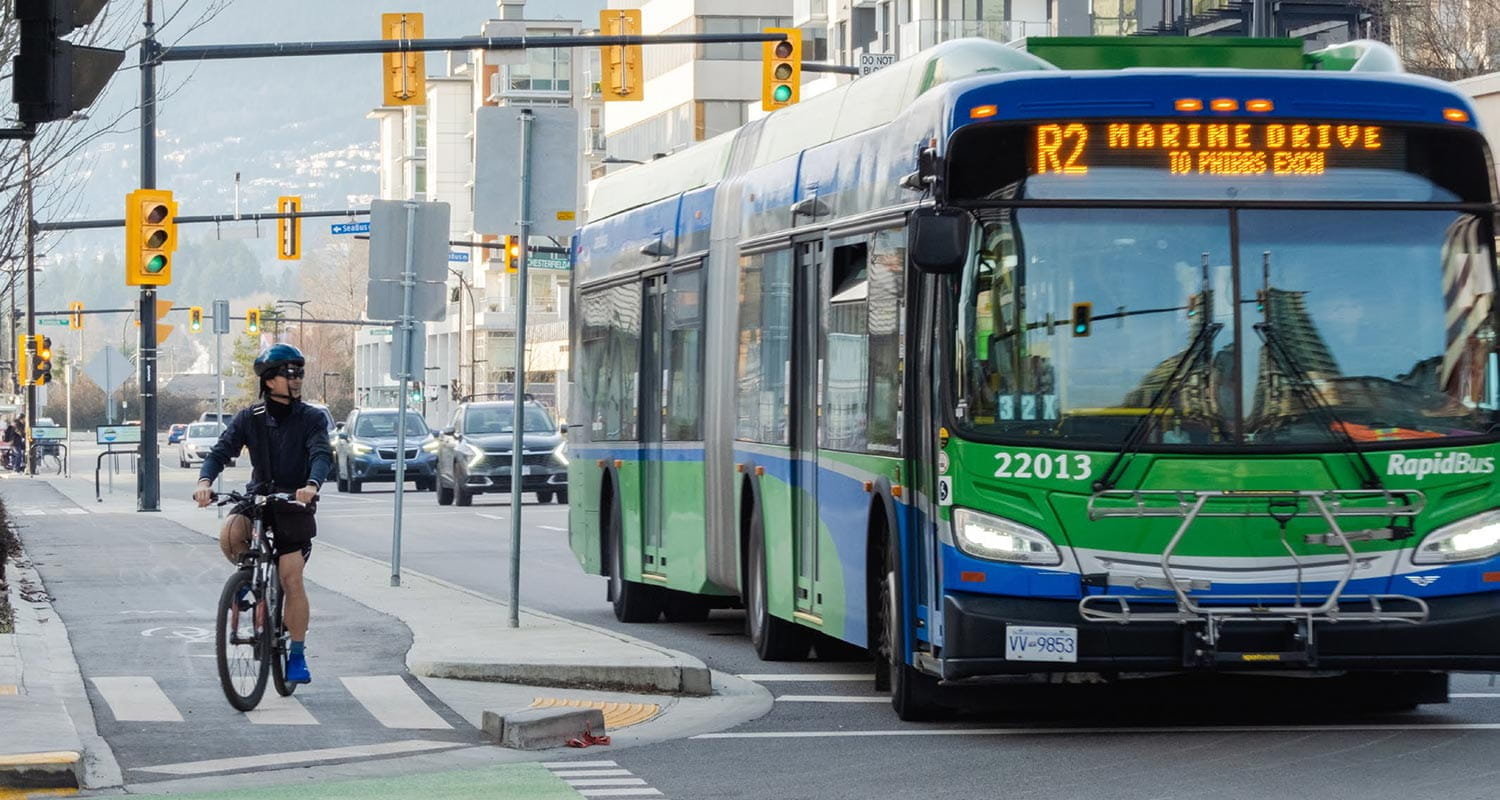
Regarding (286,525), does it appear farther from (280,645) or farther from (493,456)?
(493,456)

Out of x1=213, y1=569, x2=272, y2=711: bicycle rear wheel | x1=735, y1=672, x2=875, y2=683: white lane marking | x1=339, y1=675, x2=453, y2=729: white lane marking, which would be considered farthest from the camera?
x1=735, y1=672, x2=875, y2=683: white lane marking

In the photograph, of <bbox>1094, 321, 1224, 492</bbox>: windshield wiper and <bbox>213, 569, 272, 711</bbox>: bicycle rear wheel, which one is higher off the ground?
<bbox>1094, 321, 1224, 492</bbox>: windshield wiper

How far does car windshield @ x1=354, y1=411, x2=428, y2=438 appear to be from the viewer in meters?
54.5

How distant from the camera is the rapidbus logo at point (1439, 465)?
11320mm

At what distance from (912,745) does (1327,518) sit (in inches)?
77.7

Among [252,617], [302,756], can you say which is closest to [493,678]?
[252,617]

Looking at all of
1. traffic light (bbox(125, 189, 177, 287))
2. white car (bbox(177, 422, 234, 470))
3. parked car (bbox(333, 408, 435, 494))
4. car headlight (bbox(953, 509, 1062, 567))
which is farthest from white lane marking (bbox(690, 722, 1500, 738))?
white car (bbox(177, 422, 234, 470))

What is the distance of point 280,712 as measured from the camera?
13.1 m

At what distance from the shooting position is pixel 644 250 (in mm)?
18828

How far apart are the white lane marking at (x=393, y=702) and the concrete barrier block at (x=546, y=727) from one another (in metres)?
0.71

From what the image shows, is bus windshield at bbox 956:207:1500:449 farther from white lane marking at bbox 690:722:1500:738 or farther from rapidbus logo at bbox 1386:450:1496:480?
white lane marking at bbox 690:722:1500:738

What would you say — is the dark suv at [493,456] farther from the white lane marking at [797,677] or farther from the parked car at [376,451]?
the white lane marking at [797,677]

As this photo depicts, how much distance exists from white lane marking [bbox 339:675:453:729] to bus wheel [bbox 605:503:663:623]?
471 cm

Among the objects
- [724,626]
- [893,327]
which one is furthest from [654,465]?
[893,327]
